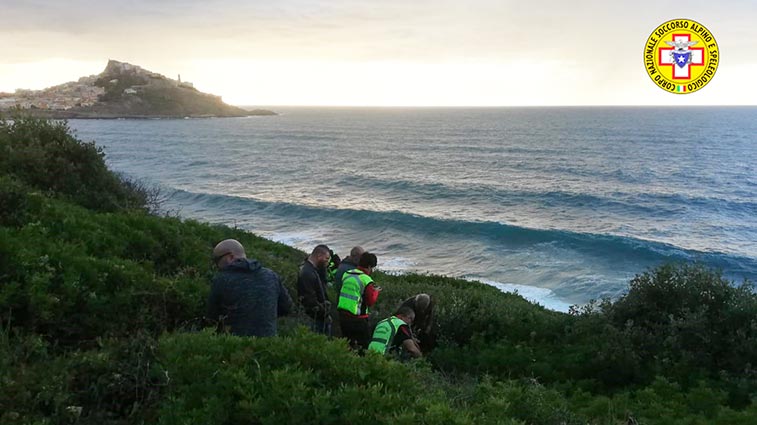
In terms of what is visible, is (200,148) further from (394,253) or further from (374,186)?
(394,253)

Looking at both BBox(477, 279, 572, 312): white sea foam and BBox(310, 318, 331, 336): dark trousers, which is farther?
BBox(477, 279, 572, 312): white sea foam

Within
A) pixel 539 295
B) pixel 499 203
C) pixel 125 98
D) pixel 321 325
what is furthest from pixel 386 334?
pixel 125 98

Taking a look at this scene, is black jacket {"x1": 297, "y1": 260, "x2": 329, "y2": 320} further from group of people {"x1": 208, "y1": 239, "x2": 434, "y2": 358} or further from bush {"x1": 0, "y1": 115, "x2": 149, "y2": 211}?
bush {"x1": 0, "y1": 115, "x2": 149, "y2": 211}

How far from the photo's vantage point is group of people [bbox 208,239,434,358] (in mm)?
5488

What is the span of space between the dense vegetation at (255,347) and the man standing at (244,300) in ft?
1.28

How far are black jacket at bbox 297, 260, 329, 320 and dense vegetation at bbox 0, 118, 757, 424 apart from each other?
0.94 feet

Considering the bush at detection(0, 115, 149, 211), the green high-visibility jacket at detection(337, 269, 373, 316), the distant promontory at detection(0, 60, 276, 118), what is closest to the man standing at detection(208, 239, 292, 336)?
the green high-visibility jacket at detection(337, 269, 373, 316)

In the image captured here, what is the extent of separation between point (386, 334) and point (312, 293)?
1365 millimetres

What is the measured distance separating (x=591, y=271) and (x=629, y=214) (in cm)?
1400

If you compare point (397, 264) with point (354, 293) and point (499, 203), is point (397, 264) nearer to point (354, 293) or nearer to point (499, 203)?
point (499, 203)

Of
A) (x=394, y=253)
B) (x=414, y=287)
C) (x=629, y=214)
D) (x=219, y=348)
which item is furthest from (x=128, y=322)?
(x=629, y=214)

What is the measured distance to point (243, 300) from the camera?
5480mm

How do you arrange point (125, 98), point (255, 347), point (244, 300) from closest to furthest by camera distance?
point (255, 347) < point (244, 300) < point (125, 98)

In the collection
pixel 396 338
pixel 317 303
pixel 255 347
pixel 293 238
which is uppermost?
pixel 255 347
